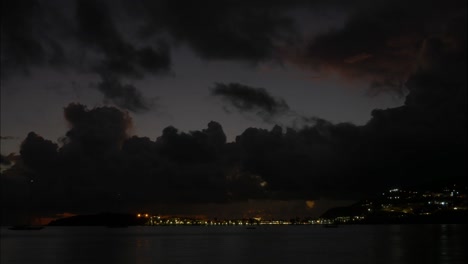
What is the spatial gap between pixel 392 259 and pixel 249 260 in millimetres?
23350

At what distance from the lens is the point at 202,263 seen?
91188 mm

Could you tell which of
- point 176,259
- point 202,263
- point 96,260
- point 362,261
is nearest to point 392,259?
point 362,261

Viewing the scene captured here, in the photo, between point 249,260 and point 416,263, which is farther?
point 249,260

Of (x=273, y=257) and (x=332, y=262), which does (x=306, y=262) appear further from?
(x=273, y=257)

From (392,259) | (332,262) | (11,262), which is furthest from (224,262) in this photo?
(11,262)

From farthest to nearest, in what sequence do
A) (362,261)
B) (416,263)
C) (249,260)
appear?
(249,260) < (362,261) < (416,263)

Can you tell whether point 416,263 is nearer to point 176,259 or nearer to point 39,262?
point 176,259

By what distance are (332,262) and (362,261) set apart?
4.82 metres

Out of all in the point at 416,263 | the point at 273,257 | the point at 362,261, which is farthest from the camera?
the point at 273,257

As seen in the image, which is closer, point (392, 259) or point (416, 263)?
point (416, 263)

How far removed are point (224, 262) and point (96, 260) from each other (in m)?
23.2

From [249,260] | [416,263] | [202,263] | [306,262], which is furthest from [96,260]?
[416,263]

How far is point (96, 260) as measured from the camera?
99.8 m

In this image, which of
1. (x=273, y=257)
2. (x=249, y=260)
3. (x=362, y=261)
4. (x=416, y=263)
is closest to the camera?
(x=416, y=263)
